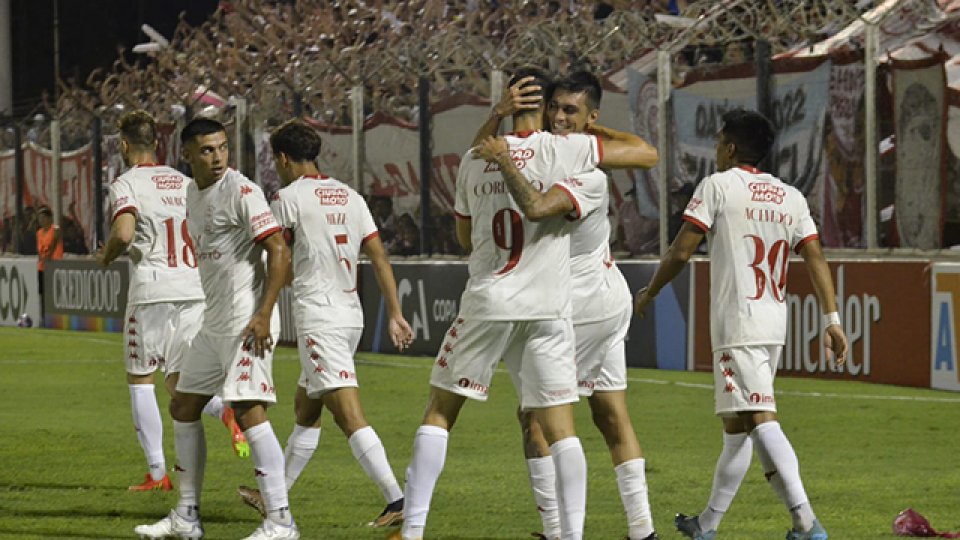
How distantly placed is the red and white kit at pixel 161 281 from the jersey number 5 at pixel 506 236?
11.7ft

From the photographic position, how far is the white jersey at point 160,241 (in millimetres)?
10523

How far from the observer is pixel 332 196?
29.4ft

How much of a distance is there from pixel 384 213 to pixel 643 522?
15.2 metres

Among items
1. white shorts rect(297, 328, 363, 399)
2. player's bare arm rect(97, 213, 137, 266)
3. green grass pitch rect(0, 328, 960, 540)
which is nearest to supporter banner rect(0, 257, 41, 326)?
green grass pitch rect(0, 328, 960, 540)

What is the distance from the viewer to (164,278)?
10688 millimetres

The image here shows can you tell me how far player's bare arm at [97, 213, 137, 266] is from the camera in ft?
33.1

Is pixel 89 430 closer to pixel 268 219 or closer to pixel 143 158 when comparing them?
pixel 143 158

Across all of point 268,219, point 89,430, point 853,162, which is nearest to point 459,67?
point 853,162

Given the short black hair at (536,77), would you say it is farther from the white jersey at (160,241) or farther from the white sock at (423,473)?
the white jersey at (160,241)

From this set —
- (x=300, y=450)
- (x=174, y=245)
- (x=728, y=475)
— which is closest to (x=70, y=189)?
(x=174, y=245)

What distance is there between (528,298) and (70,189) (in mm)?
23832

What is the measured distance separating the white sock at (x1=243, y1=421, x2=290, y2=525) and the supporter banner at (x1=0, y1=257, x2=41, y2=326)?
2312cm

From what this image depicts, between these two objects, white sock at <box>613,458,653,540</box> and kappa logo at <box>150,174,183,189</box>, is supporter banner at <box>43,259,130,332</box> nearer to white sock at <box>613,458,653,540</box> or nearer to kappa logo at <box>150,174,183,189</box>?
kappa logo at <box>150,174,183,189</box>

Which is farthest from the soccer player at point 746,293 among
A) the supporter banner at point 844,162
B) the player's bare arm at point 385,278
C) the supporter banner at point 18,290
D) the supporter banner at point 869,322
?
the supporter banner at point 18,290
